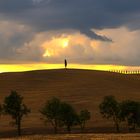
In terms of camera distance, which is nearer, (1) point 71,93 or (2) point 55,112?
(2) point 55,112

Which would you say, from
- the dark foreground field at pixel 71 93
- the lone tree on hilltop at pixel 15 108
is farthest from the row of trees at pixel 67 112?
the dark foreground field at pixel 71 93

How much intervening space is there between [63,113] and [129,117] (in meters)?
14.8

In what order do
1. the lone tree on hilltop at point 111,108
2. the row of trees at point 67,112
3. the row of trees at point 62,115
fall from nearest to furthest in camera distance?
the row of trees at point 62,115, the row of trees at point 67,112, the lone tree on hilltop at point 111,108

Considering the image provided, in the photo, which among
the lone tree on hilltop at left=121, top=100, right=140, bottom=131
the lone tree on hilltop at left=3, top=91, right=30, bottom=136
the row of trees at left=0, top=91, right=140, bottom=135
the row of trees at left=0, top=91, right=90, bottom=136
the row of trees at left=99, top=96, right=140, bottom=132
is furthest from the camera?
the lone tree on hilltop at left=3, top=91, right=30, bottom=136

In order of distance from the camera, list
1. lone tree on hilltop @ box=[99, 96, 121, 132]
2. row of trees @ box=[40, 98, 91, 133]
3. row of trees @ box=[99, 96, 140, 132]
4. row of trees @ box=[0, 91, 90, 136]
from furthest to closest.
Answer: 1. lone tree on hilltop @ box=[99, 96, 121, 132]
2. row of trees @ box=[99, 96, 140, 132]
3. row of trees @ box=[0, 91, 90, 136]
4. row of trees @ box=[40, 98, 91, 133]

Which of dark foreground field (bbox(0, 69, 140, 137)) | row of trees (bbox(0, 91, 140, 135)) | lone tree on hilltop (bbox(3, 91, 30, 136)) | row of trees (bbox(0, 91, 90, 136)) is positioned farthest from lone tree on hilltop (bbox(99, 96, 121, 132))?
lone tree on hilltop (bbox(3, 91, 30, 136))

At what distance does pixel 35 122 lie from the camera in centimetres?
13850

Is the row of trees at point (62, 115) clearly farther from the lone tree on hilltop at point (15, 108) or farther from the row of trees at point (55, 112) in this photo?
the lone tree on hilltop at point (15, 108)

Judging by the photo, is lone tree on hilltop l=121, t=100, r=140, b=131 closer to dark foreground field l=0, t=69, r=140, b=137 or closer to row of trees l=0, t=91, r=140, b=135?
row of trees l=0, t=91, r=140, b=135

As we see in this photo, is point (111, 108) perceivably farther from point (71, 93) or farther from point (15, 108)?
point (71, 93)

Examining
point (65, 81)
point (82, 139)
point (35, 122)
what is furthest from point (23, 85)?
point (82, 139)

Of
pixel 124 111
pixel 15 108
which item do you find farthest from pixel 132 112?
pixel 15 108

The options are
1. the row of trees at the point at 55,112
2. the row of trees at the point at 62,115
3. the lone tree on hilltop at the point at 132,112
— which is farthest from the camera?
the lone tree on hilltop at the point at 132,112

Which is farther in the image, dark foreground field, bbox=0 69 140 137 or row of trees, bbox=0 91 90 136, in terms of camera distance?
dark foreground field, bbox=0 69 140 137
